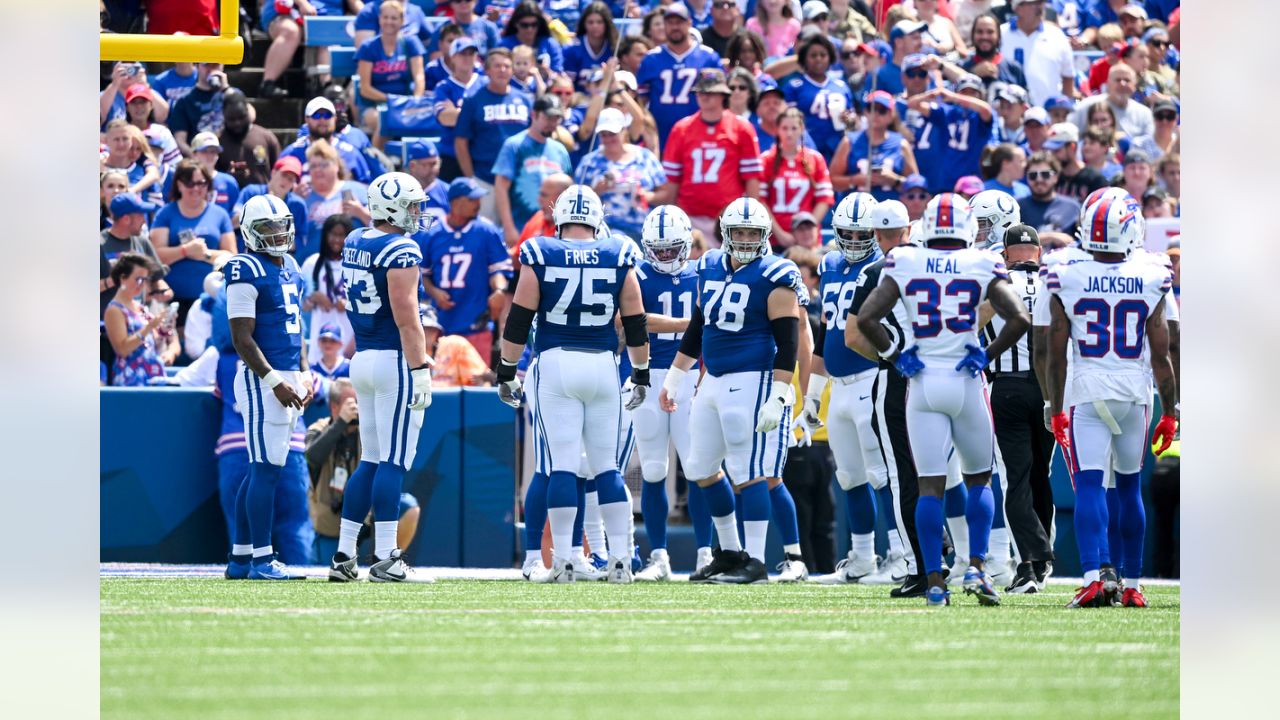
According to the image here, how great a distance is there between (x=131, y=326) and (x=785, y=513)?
15.3ft

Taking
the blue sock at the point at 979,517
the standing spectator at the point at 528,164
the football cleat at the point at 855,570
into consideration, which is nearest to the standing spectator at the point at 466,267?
the standing spectator at the point at 528,164

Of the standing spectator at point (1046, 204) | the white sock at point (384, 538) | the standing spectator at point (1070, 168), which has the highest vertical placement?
the standing spectator at point (1070, 168)

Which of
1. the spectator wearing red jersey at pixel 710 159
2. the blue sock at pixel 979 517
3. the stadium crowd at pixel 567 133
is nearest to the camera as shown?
the blue sock at pixel 979 517

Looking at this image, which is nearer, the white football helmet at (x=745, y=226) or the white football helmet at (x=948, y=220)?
the white football helmet at (x=948, y=220)

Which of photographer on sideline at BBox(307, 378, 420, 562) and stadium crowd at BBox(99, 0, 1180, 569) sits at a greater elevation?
stadium crowd at BBox(99, 0, 1180, 569)

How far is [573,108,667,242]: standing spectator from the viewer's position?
46.5 feet

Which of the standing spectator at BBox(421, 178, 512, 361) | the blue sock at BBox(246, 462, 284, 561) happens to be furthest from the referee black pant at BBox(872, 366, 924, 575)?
the standing spectator at BBox(421, 178, 512, 361)

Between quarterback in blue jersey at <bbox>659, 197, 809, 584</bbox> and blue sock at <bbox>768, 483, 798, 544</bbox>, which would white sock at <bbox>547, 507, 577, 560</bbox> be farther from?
blue sock at <bbox>768, 483, 798, 544</bbox>

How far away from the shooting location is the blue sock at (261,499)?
10.7 meters

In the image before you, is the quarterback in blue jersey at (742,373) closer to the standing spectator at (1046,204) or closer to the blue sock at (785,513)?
the blue sock at (785,513)

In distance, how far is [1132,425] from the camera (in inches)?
362

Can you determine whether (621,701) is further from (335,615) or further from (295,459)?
(295,459)

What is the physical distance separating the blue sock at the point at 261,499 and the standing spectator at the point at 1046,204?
21.1 ft

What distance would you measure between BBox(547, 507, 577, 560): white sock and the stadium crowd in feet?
7.84
